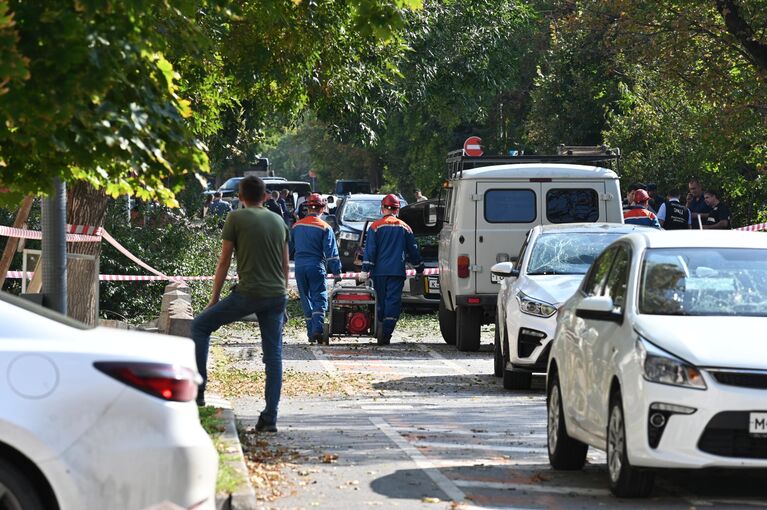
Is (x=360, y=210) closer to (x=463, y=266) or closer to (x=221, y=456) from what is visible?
(x=463, y=266)

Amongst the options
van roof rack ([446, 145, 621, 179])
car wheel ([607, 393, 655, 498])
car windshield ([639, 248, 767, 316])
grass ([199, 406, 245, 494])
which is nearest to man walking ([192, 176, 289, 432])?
grass ([199, 406, 245, 494])

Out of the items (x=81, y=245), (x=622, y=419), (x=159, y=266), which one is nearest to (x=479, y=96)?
(x=159, y=266)

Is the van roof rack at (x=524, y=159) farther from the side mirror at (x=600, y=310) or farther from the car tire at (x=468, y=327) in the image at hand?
the side mirror at (x=600, y=310)

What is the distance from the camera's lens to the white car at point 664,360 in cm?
841

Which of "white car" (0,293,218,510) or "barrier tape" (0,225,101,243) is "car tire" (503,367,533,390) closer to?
"barrier tape" (0,225,101,243)

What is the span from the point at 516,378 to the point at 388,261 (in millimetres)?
5930

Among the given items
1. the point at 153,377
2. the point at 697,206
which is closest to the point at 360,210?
the point at 697,206

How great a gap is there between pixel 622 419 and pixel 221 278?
405cm

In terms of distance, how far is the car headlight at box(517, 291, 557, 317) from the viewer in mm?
15391

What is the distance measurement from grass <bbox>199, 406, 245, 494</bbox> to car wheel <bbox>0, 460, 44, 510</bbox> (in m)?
2.04

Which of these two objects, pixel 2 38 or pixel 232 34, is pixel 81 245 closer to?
pixel 232 34

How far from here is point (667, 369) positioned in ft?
28.0

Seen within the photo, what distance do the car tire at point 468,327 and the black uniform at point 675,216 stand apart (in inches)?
208

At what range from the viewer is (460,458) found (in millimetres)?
10797
